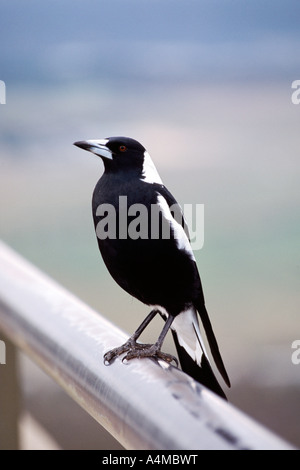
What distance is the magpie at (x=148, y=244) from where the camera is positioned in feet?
2.94

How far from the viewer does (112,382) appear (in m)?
0.57

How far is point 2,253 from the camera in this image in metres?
1.03

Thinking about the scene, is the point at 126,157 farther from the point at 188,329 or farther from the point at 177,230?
the point at 188,329

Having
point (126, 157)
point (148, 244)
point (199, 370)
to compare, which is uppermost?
point (126, 157)

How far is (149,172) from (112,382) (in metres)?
0.44

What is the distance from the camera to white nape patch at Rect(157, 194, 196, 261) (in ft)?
3.05

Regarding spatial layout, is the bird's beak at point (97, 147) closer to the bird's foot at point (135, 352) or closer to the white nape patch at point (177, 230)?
the white nape patch at point (177, 230)

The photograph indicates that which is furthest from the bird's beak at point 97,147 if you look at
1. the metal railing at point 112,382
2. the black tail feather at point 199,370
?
the black tail feather at point 199,370

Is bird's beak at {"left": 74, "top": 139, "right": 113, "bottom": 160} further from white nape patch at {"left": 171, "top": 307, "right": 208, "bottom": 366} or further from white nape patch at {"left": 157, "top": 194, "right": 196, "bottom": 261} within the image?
white nape patch at {"left": 171, "top": 307, "right": 208, "bottom": 366}

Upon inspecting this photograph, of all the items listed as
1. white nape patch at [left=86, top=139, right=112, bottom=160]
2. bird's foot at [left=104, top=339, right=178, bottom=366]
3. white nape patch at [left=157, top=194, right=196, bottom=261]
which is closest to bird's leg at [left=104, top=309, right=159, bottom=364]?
bird's foot at [left=104, top=339, right=178, bottom=366]

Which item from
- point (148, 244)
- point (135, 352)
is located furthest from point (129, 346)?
point (148, 244)
